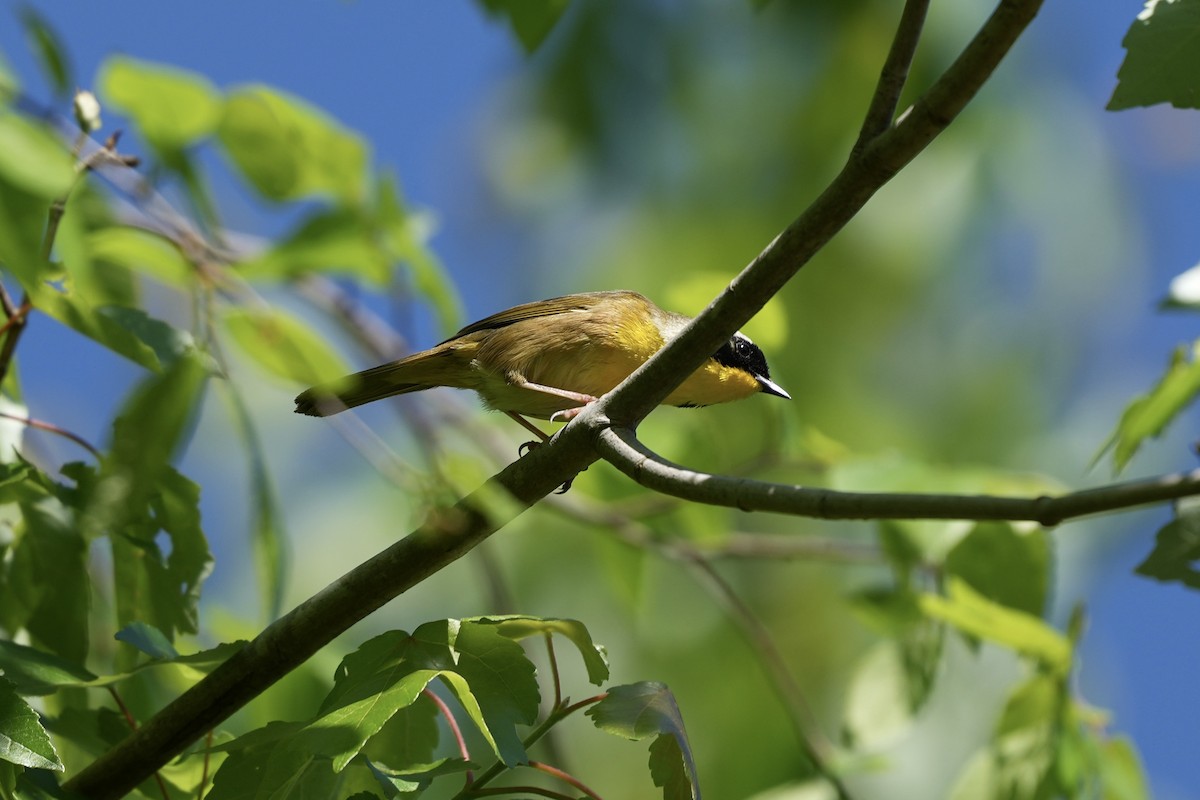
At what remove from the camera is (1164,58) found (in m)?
2.30

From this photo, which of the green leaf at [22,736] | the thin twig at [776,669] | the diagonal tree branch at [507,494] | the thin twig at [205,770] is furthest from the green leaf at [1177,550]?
the green leaf at [22,736]

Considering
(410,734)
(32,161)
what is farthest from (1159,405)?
(32,161)

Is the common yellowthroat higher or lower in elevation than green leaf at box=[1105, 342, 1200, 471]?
higher

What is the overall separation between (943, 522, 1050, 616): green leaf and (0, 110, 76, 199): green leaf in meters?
2.89

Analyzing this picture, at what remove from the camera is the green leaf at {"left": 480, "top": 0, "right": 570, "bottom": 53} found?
106 inches

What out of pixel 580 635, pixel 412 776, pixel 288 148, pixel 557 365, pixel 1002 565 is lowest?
pixel 412 776

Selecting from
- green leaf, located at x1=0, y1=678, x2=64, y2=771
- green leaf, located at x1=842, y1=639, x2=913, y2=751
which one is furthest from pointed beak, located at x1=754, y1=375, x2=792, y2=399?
green leaf, located at x1=0, y1=678, x2=64, y2=771

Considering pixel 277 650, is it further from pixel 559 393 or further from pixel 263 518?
pixel 559 393

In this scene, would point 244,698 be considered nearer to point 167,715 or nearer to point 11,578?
point 167,715

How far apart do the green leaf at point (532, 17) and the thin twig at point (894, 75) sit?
0.76m

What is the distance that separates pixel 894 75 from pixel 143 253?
2.58 m

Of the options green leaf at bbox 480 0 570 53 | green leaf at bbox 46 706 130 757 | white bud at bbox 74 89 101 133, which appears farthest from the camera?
white bud at bbox 74 89 101 133

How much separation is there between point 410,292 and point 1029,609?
2.56 meters

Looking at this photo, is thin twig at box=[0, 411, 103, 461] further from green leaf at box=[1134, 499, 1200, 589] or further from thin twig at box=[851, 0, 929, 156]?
green leaf at box=[1134, 499, 1200, 589]
